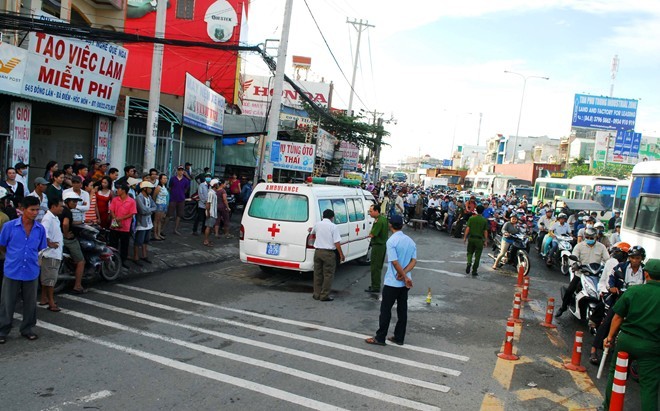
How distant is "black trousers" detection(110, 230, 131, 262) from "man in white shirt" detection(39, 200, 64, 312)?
2.44 metres

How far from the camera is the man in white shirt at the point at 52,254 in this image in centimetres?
675

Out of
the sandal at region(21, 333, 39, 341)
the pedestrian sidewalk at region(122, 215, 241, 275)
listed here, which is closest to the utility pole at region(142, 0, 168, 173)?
the pedestrian sidewalk at region(122, 215, 241, 275)

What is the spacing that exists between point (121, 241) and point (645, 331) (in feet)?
27.8

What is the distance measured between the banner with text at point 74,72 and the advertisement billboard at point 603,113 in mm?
43170

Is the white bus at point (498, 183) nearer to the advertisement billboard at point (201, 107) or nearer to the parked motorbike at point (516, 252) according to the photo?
the advertisement billboard at point (201, 107)

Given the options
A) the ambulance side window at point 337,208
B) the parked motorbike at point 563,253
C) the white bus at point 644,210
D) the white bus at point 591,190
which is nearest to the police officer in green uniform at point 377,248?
the ambulance side window at point 337,208

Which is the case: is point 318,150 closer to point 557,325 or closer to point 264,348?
point 557,325

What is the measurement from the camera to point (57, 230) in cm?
684

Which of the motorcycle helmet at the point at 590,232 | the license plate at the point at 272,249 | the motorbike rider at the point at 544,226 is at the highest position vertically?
the motorcycle helmet at the point at 590,232

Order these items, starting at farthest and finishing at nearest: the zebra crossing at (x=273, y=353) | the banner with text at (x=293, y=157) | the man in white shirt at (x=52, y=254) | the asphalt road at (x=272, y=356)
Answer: the banner with text at (x=293, y=157), the man in white shirt at (x=52, y=254), the zebra crossing at (x=273, y=353), the asphalt road at (x=272, y=356)

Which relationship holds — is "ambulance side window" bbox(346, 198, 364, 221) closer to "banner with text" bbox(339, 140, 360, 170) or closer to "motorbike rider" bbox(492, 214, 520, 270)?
"motorbike rider" bbox(492, 214, 520, 270)

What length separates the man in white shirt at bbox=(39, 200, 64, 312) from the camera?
675cm

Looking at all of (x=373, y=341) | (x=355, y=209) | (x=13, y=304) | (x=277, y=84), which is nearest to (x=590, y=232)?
(x=355, y=209)

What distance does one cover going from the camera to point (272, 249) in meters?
9.80
